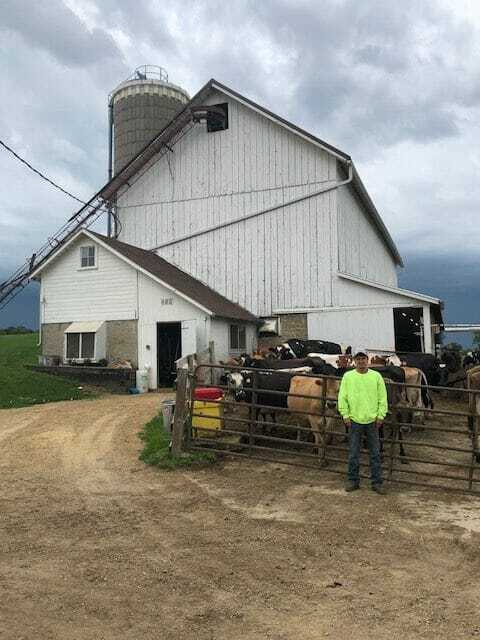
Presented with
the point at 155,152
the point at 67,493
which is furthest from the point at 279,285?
the point at 67,493

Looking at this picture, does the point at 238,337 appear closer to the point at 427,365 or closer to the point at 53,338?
the point at 53,338

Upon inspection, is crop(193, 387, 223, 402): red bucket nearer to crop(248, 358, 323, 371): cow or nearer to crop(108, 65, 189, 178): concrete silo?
crop(248, 358, 323, 371): cow

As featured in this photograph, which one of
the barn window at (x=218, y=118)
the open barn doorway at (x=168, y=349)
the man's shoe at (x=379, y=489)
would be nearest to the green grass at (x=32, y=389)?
the open barn doorway at (x=168, y=349)

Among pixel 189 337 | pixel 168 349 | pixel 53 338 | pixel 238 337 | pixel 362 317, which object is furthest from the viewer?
pixel 238 337

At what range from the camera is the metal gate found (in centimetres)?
816

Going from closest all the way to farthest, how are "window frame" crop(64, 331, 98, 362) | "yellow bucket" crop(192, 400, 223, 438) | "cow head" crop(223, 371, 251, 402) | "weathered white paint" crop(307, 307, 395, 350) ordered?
"yellow bucket" crop(192, 400, 223, 438) < "cow head" crop(223, 371, 251, 402) < "window frame" crop(64, 331, 98, 362) < "weathered white paint" crop(307, 307, 395, 350)

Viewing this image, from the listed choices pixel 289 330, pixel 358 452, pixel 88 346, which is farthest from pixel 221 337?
pixel 358 452

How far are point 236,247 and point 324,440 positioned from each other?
16649 millimetres

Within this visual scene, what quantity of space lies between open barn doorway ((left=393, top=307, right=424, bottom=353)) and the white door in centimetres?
767

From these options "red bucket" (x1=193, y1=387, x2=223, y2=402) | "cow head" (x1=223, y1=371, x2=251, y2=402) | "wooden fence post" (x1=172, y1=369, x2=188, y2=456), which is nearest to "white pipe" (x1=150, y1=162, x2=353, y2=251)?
"cow head" (x1=223, y1=371, x2=251, y2=402)

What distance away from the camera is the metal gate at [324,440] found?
816cm

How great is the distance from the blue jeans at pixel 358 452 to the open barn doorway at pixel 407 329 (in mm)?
14240

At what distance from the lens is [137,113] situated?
33094 mm

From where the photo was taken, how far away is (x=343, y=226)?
2394 centimetres
